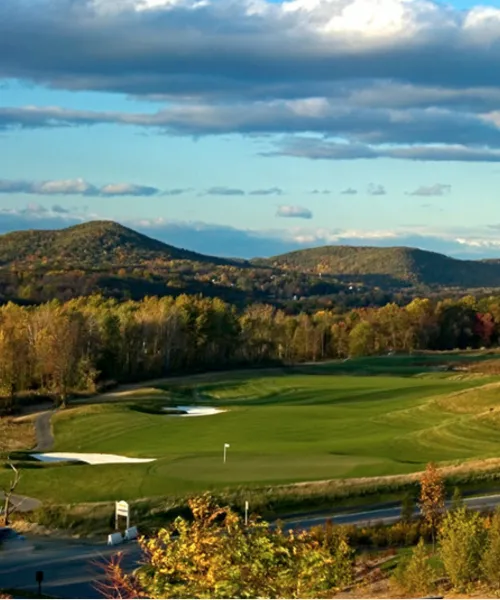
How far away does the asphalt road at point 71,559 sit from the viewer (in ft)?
95.5

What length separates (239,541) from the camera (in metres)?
14.8

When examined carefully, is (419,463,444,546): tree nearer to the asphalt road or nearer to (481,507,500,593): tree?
the asphalt road

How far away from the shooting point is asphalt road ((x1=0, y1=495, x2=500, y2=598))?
1145 inches

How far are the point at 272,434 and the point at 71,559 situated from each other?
2818 centimetres

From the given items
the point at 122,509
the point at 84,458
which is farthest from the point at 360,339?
the point at 122,509

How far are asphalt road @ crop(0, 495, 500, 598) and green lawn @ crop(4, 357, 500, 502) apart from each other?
205 inches

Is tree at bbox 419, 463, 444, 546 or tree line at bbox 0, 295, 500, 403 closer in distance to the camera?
tree at bbox 419, 463, 444, 546

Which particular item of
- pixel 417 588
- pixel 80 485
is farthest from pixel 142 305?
pixel 417 588

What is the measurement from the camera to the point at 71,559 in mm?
32594

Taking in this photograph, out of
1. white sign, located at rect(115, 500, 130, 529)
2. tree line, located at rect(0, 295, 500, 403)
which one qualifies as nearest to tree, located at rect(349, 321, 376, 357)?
tree line, located at rect(0, 295, 500, 403)

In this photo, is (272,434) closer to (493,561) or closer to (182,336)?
(493,561)

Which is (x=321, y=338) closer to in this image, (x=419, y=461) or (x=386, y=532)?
(x=419, y=461)

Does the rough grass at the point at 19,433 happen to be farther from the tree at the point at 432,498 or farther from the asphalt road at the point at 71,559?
the tree at the point at 432,498

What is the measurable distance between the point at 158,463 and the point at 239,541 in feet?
106
